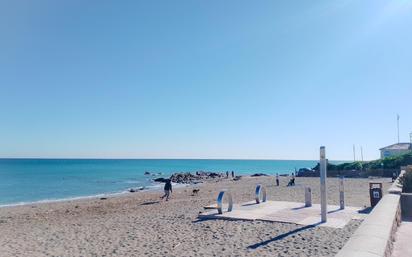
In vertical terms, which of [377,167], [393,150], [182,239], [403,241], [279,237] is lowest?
[182,239]

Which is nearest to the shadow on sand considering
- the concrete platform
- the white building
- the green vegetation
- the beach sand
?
the beach sand

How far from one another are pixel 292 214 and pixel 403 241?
5757 mm

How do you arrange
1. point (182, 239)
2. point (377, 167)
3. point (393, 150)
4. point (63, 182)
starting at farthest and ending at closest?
point (393, 150) → point (63, 182) → point (377, 167) → point (182, 239)

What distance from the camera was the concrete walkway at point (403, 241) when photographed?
555 cm

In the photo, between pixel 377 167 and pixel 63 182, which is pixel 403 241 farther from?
pixel 63 182

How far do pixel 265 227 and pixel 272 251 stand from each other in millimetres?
2325

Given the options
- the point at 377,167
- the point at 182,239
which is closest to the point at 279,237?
the point at 182,239

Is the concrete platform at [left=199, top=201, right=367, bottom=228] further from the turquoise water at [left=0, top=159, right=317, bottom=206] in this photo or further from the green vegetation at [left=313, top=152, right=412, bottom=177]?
the green vegetation at [left=313, top=152, right=412, bottom=177]

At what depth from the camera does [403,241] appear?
627cm

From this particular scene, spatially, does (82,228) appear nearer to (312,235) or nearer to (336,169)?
(312,235)

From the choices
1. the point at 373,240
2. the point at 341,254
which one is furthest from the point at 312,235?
the point at 341,254

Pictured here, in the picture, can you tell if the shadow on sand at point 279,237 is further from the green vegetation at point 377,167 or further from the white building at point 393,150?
the white building at point 393,150

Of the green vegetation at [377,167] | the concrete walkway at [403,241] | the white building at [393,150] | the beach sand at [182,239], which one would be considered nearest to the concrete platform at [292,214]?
the beach sand at [182,239]

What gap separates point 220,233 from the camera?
384 inches
